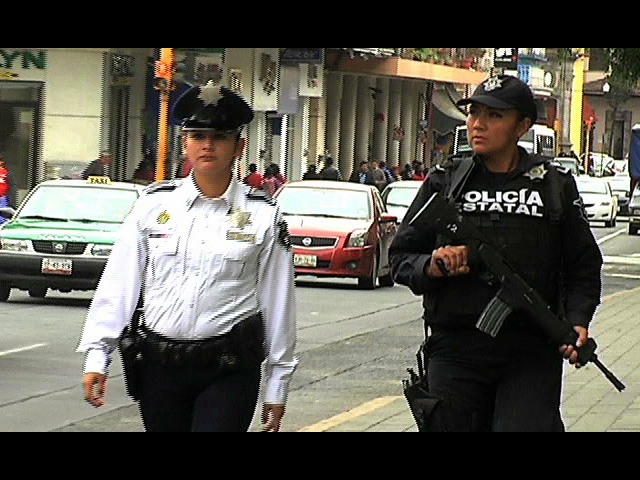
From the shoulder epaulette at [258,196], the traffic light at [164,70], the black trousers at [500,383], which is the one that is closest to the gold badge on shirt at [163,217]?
the shoulder epaulette at [258,196]

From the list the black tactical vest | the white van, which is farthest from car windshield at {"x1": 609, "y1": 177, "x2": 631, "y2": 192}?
the black tactical vest

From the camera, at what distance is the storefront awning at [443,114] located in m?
68.9

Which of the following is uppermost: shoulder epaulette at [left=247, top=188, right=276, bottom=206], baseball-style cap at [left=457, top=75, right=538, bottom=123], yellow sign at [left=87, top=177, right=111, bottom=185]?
baseball-style cap at [left=457, top=75, right=538, bottom=123]

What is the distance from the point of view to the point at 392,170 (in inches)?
2197

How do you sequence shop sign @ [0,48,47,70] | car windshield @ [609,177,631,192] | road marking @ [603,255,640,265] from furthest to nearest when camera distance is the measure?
car windshield @ [609,177,631,192] → shop sign @ [0,48,47,70] → road marking @ [603,255,640,265]

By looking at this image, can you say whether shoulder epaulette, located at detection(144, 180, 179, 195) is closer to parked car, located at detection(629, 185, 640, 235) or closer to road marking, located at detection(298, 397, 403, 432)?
road marking, located at detection(298, 397, 403, 432)

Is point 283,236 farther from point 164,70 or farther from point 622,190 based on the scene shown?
point 622,190

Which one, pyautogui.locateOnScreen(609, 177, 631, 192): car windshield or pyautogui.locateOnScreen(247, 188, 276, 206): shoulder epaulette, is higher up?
pyautogui.locateOnScreen(247, 188, 276, 206): shoulder epaulette

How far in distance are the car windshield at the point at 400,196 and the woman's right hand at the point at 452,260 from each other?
26539 mm

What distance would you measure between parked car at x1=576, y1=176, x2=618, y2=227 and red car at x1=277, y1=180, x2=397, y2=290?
1070 inches

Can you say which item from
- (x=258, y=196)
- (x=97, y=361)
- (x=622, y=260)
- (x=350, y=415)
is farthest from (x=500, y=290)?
(x=622, y=260)

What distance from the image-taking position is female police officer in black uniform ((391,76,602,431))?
626 centimetres

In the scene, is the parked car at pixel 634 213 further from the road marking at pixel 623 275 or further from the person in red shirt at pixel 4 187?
the person in red shirt at pixel 4 187

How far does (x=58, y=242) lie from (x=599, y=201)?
115ft
